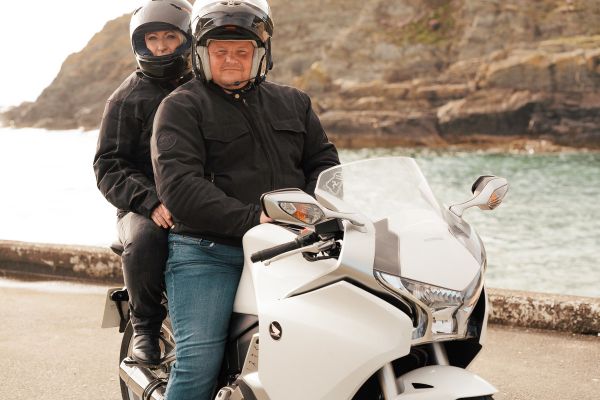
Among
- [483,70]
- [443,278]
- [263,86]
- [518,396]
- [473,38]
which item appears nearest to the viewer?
[443,278]

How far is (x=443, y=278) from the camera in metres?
2.41

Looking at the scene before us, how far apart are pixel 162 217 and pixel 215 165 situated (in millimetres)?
373

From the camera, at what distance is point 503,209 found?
3891 centimetres

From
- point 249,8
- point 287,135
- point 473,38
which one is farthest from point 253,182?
point 473,38

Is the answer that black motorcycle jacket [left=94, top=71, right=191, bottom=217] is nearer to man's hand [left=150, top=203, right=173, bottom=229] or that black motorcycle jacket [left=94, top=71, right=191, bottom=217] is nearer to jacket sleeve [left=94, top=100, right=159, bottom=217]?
jacket sleeve [left=94, top=100, right=159, bottom=217]

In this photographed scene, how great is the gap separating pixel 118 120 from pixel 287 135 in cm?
95

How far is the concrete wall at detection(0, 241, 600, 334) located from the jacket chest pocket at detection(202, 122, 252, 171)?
3386mm

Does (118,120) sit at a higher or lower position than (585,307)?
higher

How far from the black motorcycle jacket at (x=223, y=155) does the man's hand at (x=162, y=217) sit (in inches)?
4.3

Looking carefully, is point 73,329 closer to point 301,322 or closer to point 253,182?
point 253,182

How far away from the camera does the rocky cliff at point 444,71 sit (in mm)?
Answer: 74812

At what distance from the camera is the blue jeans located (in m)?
2.96

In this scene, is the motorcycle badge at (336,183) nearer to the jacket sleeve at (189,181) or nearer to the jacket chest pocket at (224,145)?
the jacket sleeve at (189,181)

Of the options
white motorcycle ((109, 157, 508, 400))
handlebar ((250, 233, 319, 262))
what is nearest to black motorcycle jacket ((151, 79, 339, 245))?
white motorcycle ((109, 157, 508, 400))
